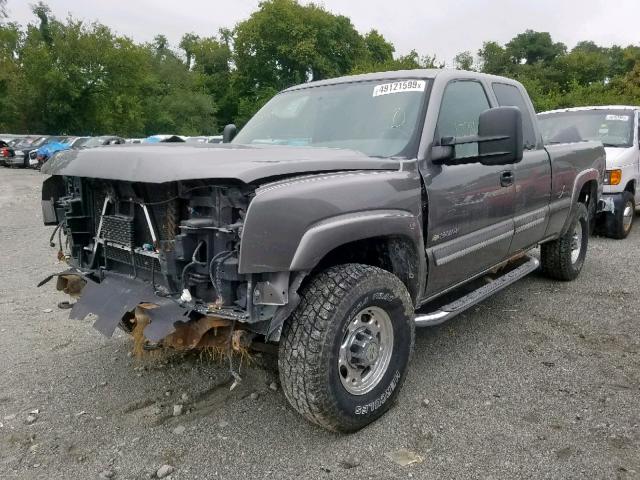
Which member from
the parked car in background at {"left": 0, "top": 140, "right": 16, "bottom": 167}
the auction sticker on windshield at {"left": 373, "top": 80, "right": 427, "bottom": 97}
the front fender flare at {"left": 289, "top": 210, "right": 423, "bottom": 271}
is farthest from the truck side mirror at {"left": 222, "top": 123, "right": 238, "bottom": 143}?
the parked car in background at {"left": 0, "top": 140, "right": 16, "bottom": 167}

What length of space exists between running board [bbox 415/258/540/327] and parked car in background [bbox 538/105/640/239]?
353cm

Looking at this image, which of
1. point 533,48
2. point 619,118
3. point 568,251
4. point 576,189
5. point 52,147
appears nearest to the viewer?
point 576,189

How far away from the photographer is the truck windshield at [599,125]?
8.45 metres

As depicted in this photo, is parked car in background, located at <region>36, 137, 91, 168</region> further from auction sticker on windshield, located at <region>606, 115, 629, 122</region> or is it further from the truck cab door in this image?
the truck cab door

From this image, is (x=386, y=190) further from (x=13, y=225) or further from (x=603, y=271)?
(x=13, y=225)

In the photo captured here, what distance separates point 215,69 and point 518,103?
58.4 meters

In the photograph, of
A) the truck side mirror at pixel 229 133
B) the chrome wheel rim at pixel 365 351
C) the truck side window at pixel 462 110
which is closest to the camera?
the chrome wheel rim at pixel 365 351

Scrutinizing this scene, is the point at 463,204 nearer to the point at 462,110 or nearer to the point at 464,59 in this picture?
the point at 462,110

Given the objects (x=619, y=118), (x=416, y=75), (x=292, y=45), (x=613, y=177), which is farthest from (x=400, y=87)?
(x=292, y=45)

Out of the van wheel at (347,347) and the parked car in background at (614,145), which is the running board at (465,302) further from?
the parked car in background at (614,145)

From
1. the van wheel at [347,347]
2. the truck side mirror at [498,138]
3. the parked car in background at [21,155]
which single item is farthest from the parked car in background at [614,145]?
the parked car in background at [21,155]

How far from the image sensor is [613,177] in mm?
7891

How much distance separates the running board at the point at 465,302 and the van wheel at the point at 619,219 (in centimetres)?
376

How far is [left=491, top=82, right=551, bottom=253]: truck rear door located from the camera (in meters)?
4.32
